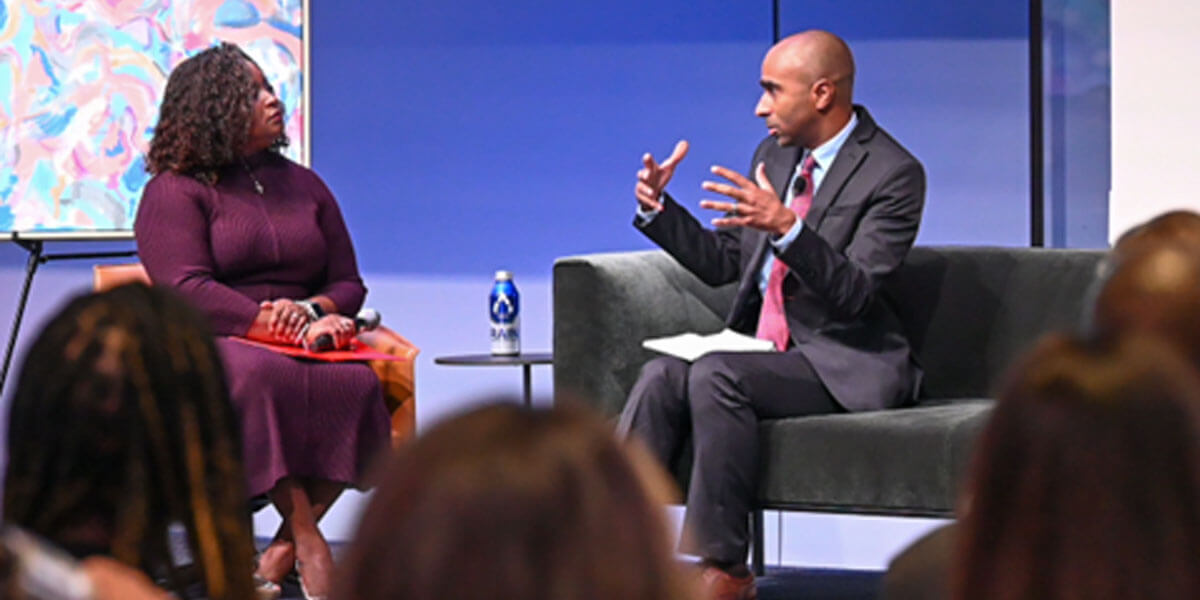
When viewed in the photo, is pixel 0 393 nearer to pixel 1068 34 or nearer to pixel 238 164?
pixel 238 164

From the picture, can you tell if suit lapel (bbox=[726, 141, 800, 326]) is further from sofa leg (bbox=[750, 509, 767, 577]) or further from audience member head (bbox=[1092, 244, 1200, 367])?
audience member head (bbox=[1092, 244, 1200, 367])

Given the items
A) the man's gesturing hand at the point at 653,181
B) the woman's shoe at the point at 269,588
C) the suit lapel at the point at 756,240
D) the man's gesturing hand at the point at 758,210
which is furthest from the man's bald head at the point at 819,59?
the woman's shoe at the point at 269,588

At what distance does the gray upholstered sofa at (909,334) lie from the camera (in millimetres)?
3205

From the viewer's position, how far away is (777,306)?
364cm

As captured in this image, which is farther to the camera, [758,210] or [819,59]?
[819,59]

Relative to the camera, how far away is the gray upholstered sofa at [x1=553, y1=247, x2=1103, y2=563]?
3.21 meters

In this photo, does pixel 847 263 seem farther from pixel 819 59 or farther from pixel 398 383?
pixel 398 383

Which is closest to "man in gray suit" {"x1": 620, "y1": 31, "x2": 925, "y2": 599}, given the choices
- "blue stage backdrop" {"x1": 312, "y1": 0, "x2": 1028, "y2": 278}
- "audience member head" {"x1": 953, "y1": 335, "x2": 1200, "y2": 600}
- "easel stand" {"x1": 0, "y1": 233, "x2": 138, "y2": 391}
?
"blue stage backdrop" {"x1": 312, "y1": 0, "x2": 1028, "y2": 278}

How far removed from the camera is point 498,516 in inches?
22.9

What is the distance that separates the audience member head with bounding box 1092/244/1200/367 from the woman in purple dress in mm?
2734

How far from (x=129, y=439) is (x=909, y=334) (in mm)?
3094

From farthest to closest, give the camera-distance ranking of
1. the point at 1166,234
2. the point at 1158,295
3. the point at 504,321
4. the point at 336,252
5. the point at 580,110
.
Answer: the point at 580,110
the point at 504,321
the point at 336,252
the point at 1166,234
the point at 1158,295

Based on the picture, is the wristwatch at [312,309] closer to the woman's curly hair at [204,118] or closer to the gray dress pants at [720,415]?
the woman's curly hair at [204,118]

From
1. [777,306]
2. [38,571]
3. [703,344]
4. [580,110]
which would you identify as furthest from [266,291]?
[38,571]
